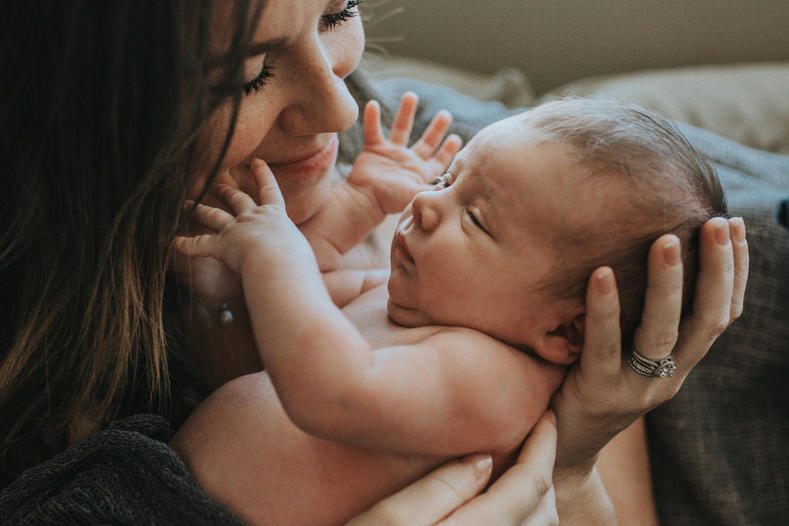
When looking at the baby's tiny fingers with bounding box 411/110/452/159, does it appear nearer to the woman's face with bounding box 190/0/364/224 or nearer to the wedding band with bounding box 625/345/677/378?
the woman's face with bounding box 190/0/364/224

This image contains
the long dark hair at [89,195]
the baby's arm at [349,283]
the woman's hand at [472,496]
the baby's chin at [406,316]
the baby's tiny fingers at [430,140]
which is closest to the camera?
the long dark hair at [89,195]

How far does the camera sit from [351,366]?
587 millimetres

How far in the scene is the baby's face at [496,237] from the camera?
67 centimetres

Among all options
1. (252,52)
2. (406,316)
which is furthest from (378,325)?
(252,52)

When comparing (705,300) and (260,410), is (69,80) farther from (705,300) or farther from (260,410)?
(705,300)

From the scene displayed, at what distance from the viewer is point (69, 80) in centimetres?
55

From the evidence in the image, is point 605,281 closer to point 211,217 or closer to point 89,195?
point 211,217

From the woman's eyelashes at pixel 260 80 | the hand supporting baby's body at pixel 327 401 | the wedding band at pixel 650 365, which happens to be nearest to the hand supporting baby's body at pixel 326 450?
the hand supporting baby's body at pixel 327 401

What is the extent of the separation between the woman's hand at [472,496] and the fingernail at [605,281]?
0.71 ft

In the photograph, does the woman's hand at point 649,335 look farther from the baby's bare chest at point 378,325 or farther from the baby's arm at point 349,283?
the baby's arm at point 349,283

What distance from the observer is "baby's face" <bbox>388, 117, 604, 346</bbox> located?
67 cm

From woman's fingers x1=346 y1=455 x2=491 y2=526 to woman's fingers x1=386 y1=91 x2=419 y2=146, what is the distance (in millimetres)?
598

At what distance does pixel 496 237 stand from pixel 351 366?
240 mm

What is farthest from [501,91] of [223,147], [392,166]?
[223,147]
